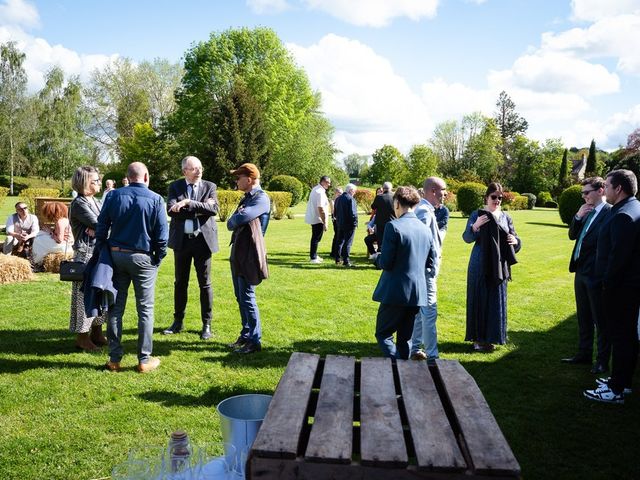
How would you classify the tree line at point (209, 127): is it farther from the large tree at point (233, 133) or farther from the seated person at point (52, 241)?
the seated person at point (52, 241)

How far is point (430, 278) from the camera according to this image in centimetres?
551

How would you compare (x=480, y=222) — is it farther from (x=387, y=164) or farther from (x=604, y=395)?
(x=387, y=164)

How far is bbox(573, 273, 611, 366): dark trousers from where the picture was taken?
213 inches

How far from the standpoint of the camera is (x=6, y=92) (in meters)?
43.9

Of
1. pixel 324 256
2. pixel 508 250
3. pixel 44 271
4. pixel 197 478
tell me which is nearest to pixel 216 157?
pixel 324 256

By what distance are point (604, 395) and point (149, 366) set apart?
4436 mm

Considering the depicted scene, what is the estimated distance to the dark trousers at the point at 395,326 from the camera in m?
4.60

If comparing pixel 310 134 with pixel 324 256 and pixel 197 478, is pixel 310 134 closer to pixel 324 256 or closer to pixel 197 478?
pixel 324 256

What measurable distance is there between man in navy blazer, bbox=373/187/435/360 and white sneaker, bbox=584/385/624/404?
1.87 m

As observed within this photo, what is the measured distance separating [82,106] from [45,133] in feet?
16.7

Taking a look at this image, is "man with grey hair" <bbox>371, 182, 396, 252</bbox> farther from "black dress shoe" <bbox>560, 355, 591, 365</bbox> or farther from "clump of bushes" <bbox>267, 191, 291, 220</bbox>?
"clump of bushes" <bbox>267, 191, 291, 220</bbox>

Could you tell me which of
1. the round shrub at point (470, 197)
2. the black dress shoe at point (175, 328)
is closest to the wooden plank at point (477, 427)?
the black dress shoe at point (175, 328)

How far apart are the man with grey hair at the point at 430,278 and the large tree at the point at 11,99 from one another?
46052 mm

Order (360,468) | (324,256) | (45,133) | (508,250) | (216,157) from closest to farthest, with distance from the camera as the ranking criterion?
1. (360,468)
2. (508,250)
3. (324,256)
4. (216,157)
5. (45,133)
